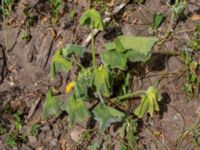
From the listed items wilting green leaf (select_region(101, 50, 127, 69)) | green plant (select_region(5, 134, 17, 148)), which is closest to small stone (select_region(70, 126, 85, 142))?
green plant (select_region(5, 134, 17, 148))

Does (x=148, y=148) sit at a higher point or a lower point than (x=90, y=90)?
lower

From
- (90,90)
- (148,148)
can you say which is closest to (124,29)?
(90,90)

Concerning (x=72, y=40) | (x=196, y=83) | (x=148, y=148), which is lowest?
(x=148, y=148)

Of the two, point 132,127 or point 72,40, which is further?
point 72,40

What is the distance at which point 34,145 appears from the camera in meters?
3.35

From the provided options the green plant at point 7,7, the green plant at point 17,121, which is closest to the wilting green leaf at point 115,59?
the green plant at point 17,121

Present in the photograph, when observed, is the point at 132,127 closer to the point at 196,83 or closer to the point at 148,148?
the point at 148,148

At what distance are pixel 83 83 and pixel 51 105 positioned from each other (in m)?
0.23

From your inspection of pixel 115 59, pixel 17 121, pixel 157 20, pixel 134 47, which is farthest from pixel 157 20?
pixel 17 121

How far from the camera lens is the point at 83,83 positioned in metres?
3.10

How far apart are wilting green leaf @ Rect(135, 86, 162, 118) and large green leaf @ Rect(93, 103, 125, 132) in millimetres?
125

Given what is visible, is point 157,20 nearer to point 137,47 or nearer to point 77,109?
point 137,47

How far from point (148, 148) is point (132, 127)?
17 cm

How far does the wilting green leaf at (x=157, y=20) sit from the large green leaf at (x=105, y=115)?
0.76 meters
